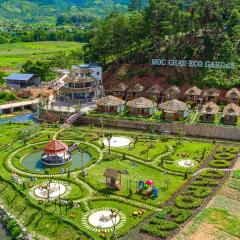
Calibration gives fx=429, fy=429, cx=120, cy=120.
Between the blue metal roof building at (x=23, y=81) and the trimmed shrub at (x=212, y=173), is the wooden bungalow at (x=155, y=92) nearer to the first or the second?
the blue metal roof building at (x=23, y=81)

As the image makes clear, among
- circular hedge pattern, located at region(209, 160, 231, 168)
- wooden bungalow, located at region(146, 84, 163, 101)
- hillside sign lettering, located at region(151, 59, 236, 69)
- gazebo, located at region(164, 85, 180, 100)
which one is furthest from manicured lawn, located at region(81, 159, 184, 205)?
hillside sign lettering, located at region(151, 59, 236, 69)

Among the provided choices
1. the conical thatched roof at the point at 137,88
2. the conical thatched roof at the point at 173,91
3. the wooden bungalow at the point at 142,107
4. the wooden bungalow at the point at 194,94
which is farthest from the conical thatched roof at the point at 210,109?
the conical thatched roof at the point at 137,88

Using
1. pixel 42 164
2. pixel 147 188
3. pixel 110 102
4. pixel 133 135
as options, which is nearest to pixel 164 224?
pixel 147 188

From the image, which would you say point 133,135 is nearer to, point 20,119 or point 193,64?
point 20,119

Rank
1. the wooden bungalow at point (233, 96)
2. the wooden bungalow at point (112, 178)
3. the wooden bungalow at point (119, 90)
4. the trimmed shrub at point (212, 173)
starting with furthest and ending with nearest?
the wooden bungalow at point (119, 90), the wooden bungalow at point (233, 96), the trimmed shrub at point (212, 173), the wooden bungalow at point (112, 178)

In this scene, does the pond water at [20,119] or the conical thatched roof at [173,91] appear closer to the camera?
the pond water at [20,119]

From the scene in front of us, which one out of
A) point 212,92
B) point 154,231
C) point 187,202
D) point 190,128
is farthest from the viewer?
point 212,92
